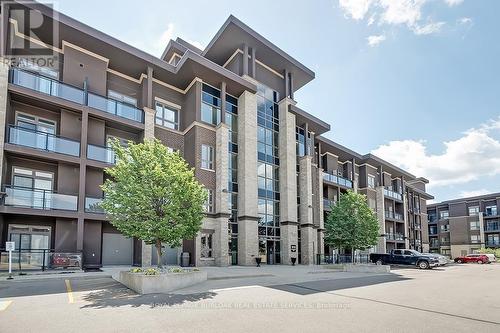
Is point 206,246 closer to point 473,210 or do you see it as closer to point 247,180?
point 247,180

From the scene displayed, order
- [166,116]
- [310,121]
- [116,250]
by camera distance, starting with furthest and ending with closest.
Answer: [310,121]
[166,116]
[116,250]

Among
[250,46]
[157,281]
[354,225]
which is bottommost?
[157,281]

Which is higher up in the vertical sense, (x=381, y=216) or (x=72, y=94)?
(x=72, y=94)

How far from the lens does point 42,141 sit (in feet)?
64.6

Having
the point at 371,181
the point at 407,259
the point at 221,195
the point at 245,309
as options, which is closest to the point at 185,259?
the point at 221,195

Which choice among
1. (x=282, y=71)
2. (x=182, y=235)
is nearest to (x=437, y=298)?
(x=182, y=235)

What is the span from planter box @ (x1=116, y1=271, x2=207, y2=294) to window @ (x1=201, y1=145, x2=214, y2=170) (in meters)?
12.5

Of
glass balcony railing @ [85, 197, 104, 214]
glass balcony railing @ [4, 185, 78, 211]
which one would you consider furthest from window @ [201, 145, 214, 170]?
glass balcony railing @ [4, 185, 78, 211]

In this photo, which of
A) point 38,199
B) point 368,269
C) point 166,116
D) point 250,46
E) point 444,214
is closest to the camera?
point 38,199

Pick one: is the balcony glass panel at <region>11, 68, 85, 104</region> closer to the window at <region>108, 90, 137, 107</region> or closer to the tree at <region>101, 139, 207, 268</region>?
the window at <region>108, 90, 137, 107</region>

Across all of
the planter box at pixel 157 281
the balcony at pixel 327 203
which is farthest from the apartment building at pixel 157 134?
the planter box at pixel 157 281

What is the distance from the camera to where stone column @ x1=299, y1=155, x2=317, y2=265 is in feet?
104

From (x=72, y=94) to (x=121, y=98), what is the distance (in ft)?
14.0

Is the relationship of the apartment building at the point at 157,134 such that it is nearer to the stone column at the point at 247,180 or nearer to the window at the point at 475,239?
the stone column at the point at 247,180
